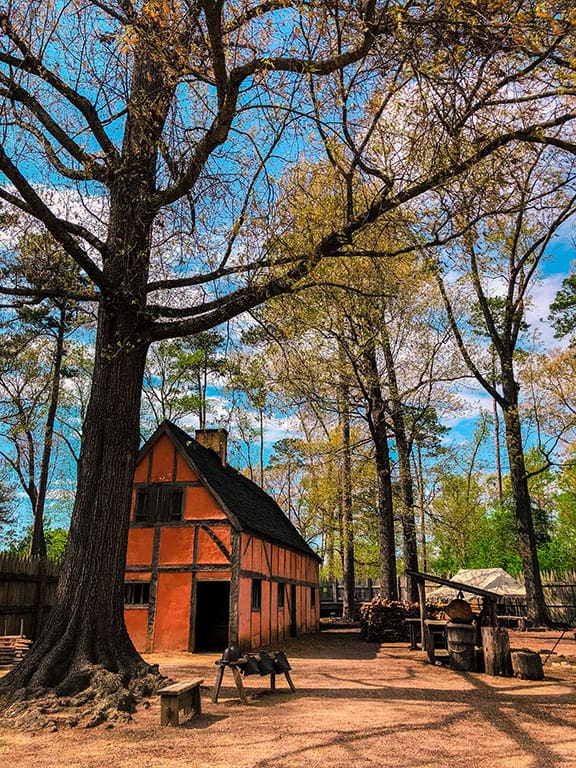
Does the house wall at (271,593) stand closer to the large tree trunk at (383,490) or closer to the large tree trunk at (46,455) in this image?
the large tree trunk at (383,490)

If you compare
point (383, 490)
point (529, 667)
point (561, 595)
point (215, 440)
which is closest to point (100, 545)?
point (529, 667)

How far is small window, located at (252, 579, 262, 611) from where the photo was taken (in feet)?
55.9

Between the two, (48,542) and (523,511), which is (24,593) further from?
(48,542)

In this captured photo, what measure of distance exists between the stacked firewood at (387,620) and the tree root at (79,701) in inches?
507

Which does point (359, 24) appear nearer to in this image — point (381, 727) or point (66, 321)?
point (381, 727)

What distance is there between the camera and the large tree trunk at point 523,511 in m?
18.5

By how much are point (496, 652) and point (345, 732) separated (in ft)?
20.8

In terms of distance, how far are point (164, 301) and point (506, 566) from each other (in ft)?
104

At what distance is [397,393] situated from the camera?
69.7ft

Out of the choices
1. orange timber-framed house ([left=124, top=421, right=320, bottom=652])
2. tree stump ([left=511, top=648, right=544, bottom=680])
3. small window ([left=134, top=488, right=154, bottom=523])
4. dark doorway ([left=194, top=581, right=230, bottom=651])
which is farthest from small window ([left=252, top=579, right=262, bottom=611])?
tree stump ([left=511, top=648, right=544, bottom=680])

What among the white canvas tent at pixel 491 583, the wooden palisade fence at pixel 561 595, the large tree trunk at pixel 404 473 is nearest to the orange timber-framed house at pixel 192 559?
the large tree trunk at pixel 404 473

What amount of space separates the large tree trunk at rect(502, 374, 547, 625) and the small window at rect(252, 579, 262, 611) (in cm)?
838

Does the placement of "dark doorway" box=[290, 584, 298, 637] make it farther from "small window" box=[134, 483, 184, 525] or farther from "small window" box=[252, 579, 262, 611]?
"small window" box=[134, 483, 184, 525]

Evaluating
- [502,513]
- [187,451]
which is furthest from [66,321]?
[502,513]
